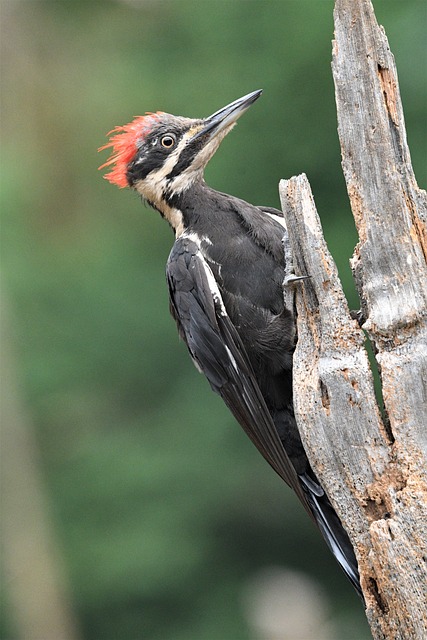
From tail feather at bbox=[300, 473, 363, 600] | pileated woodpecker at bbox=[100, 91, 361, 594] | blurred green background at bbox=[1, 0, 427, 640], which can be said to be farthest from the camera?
blurred green background at bbox=[1, 0, 427, 640]

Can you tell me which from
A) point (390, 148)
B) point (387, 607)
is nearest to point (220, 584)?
point (387, 607)

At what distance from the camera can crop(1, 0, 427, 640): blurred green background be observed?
734 cm

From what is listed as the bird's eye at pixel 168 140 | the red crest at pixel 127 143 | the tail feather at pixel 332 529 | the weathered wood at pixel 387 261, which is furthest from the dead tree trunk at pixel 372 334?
the red crest at pixel 127 143

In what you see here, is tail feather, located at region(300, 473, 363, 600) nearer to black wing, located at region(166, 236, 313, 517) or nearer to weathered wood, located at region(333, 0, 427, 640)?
black wing, located at region(166, 236, 313, 517)

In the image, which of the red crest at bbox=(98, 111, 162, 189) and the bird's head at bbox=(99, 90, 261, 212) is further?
the red crest at bbox=(98, 111, 162, 189)

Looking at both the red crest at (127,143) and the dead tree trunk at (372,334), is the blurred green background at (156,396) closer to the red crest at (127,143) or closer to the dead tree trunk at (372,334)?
the red crest at (127,143)

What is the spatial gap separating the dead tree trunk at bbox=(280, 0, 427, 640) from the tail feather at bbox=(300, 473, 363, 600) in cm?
52

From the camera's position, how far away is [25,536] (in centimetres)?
819

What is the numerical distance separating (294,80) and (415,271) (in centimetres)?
420

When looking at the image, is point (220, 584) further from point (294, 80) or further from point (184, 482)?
point (294, 80)

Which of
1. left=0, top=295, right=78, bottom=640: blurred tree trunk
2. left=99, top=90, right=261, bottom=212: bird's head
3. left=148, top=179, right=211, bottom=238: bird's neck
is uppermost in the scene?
left=99, top=90, right=261, bottom=212: bird's head

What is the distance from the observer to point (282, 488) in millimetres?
7746

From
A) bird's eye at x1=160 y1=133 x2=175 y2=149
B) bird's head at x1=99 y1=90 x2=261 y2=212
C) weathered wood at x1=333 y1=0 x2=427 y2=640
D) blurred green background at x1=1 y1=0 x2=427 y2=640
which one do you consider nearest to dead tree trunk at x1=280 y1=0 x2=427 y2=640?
weathered wood at x1=333 y1=0 x2=427 y2=640

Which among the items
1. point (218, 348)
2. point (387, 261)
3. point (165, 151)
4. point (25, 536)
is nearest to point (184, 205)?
point (165, 151)
